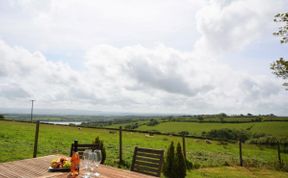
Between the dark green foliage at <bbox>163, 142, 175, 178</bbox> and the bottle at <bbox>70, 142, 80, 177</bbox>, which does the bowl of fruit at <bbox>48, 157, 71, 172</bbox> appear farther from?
the dark green foliage at <bbox>163, 142, 175, 178</bbox>

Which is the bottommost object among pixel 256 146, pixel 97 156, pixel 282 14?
pixel 256 146

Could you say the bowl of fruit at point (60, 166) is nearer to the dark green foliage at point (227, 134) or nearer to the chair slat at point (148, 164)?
the chair slat at point (148, 164)

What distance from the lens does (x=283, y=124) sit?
48250 mm

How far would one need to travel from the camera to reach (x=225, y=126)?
51.0 metres

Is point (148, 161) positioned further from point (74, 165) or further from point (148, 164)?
point (74, 165)

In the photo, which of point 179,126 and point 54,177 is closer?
point 54,177

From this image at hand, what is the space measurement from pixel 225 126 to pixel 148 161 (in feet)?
161

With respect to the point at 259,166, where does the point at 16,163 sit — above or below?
above

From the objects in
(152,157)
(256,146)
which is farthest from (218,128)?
(152,157)

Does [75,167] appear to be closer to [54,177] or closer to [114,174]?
[54,177]

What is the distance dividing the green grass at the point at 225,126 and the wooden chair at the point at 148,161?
41134 millimetres

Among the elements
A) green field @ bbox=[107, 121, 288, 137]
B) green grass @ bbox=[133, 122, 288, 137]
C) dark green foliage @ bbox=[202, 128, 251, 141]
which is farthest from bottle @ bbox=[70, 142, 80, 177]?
dark green foliage @ bbox=[202, 128, 251, 141]

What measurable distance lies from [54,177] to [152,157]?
5.76ft

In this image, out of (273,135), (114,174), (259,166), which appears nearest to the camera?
(114,174)
